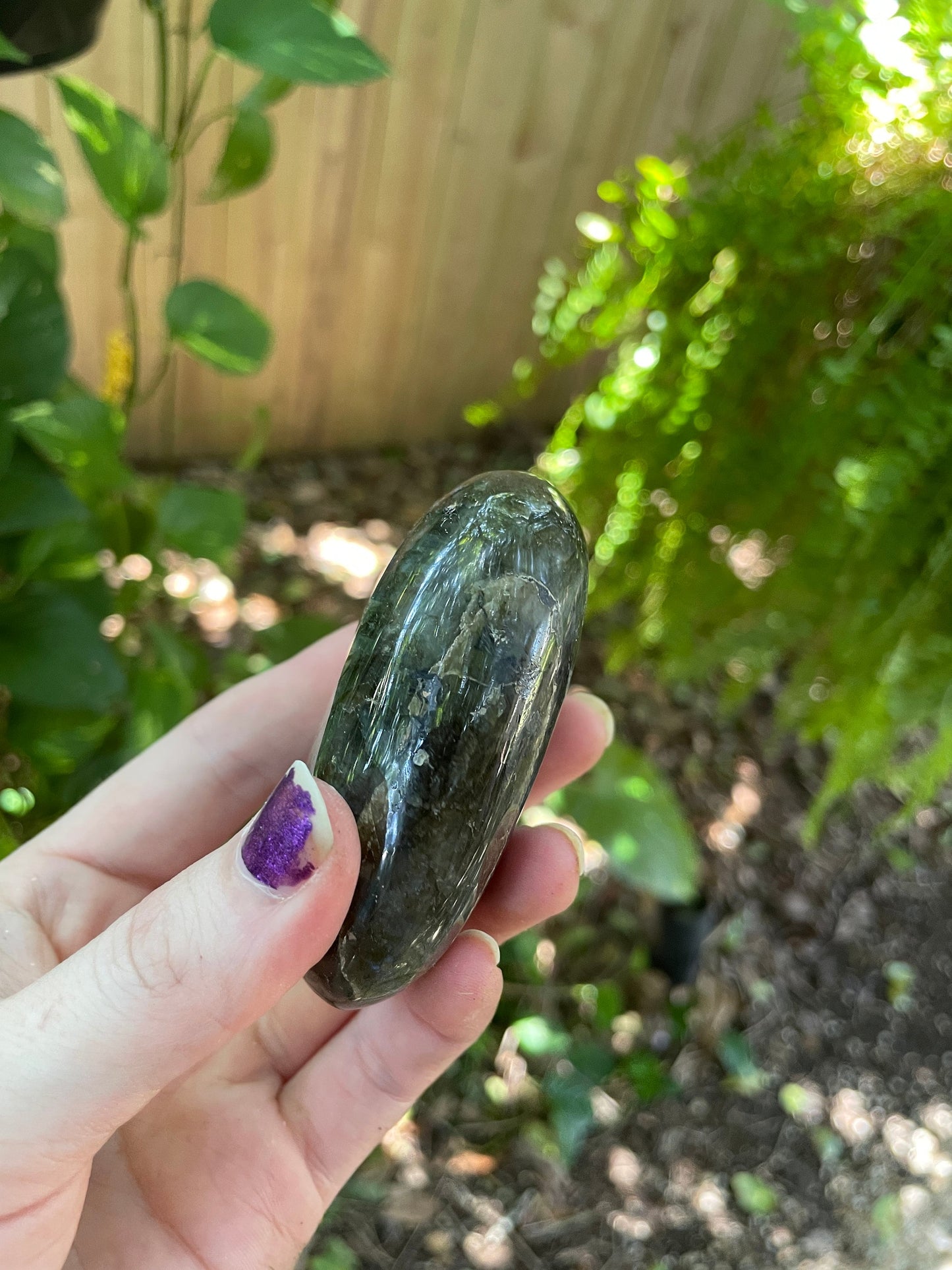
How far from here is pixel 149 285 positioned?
1.59 meters

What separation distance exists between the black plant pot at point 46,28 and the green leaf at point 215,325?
0.22m

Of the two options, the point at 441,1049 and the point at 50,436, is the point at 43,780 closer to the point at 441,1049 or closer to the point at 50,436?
the point at 50,436

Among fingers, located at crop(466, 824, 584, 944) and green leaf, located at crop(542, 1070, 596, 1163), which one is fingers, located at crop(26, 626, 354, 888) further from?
green leaf, located at crop(542, 1070, 596, 1163)

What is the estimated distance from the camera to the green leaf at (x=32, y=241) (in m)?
0.76

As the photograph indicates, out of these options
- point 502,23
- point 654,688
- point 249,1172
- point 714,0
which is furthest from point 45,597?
point 714,0

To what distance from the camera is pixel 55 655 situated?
2.75 feet

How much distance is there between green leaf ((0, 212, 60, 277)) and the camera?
0.76m

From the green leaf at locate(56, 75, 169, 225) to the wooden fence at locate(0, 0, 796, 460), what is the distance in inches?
29.5

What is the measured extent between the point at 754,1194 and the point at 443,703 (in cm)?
107

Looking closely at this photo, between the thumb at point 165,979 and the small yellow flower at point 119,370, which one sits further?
the small yellow flower at point 119,370

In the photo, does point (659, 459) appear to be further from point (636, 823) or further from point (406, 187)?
point (406, 187)

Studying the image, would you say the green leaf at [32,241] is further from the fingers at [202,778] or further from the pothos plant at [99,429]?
the fingers at [202,778]

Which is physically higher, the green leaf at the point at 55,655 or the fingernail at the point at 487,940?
the fingernail at the point at 487,940

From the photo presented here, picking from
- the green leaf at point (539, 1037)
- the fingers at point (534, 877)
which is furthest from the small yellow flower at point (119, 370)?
the green leaf at point (539, 1037)
